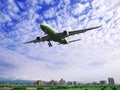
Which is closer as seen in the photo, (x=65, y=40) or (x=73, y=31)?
(x=73, y=31)

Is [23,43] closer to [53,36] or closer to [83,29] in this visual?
[53,36]

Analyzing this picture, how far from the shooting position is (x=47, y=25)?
45844 mm

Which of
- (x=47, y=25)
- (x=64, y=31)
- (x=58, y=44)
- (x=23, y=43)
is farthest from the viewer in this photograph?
(x=23, y=43)

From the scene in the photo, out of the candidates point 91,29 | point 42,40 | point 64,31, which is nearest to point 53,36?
point 64,31

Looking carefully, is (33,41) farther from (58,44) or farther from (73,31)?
(73,31)

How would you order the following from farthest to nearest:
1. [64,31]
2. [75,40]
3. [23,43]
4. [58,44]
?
[23,43]
[75,40]
[58,44]
[64,31]

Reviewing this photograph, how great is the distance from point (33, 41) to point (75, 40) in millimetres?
14496

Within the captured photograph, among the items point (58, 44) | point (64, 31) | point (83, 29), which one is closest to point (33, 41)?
point (58, 44)

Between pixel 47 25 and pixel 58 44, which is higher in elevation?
pixel 47 25

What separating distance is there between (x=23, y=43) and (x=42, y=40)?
32.0 feet

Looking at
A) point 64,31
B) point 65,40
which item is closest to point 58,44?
point 65,40

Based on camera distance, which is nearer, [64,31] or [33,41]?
[64,31]

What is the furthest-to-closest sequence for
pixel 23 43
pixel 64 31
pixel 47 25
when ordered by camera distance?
pixel 23 43, pixel 64 31, pixel 47 25

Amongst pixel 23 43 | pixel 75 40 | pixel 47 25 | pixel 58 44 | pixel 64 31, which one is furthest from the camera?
pixel 23 43
